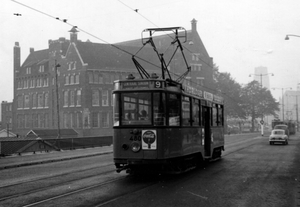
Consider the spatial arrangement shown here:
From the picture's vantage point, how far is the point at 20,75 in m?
85.6

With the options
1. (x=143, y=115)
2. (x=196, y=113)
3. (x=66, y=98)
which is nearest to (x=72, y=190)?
(x=143, y=115)

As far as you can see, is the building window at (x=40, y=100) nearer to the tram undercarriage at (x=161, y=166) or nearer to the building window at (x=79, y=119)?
the building window at (x=79, y=119)

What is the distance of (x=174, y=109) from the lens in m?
12.9

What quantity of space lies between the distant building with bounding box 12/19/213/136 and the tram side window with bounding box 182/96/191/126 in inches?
1856

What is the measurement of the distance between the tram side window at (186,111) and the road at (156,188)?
1796 millimetres

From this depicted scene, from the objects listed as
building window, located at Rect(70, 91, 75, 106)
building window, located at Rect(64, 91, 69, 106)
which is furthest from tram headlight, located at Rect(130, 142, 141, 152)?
building window, located at Rect(64, 91, 69, 106)

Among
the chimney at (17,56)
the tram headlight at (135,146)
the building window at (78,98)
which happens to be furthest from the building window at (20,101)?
the tram headlight at (135,146)

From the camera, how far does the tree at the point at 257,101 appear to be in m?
87.6

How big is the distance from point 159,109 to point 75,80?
60501 millimetres

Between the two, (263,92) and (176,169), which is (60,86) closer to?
(263,92)

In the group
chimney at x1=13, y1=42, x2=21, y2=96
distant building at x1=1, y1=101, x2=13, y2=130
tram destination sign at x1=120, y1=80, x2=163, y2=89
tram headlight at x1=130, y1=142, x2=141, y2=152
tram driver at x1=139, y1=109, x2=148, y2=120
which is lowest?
tram headlight at x1=130, y1=142, x2=141, y2=152

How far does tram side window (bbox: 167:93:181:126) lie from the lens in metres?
12.6

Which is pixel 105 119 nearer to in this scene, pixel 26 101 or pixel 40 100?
pixel 40 100

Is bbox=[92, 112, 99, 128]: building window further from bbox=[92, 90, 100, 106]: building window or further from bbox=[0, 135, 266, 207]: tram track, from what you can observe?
bbox=[0, 135, 266, 207]: tram track
